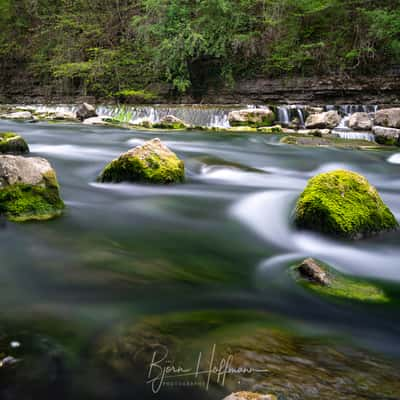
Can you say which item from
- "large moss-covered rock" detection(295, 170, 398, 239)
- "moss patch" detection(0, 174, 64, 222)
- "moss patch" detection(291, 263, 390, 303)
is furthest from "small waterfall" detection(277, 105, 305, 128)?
"moss patch" detection(291, 263, 390, 303)

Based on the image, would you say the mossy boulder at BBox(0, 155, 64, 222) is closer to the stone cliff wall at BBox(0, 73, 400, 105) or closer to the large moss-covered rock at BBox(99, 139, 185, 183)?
the large moss-covered rock at BBox(99, 139, 185, 183)

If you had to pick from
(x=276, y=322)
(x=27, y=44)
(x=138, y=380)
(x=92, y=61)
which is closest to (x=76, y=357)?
(x=138, y=380)

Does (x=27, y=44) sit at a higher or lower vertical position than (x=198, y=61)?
higher

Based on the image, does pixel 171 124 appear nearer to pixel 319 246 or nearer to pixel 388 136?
pixel 388 136

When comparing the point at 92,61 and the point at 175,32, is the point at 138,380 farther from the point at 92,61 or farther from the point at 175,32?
the point at 92,61

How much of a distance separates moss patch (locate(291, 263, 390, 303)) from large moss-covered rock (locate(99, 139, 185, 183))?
242cm

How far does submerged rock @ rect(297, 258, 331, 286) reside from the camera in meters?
2.41

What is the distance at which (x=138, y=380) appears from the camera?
1.51 meters

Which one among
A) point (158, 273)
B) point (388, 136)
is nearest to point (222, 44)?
point (388, 136)

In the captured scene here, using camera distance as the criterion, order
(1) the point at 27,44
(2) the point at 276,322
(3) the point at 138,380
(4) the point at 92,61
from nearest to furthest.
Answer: (3) the point at 138,380 → (2) the point at 276,322 → (4) the point at 92,61 → (1) the point at 27,44

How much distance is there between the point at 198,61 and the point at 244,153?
13.2 m

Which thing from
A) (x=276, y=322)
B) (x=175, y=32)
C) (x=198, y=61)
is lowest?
(x=276, y=322)

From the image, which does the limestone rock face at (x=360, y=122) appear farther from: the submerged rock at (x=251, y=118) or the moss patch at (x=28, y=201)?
the moss patch at (x=28, y=201)

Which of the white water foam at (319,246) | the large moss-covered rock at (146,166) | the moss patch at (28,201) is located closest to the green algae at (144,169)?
the large moss-covered rock at (146,166)
